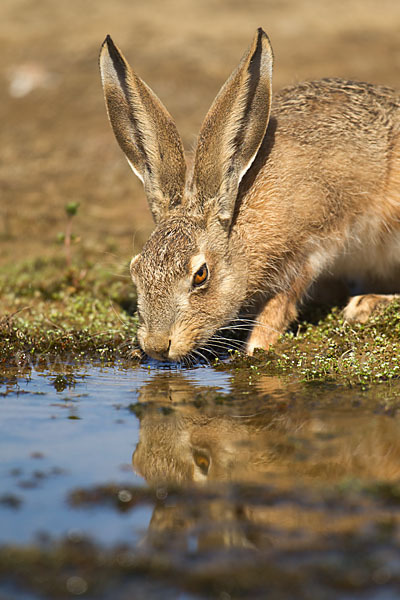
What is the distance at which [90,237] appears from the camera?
10180 millimetres

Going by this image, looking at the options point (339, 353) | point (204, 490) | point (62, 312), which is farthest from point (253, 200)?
point (204, 490)

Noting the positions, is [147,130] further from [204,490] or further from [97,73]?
[97,73]

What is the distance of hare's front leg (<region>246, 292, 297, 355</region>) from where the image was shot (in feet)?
20.4

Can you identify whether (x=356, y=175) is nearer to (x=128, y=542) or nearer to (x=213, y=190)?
(x=213, y=190)

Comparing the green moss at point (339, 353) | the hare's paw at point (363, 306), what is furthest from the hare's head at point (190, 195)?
the hare's paw at point (363, 306)

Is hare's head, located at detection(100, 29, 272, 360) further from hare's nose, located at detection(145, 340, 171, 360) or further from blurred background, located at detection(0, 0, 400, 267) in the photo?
blurred background, located at detection(0, 0, 400, 267)

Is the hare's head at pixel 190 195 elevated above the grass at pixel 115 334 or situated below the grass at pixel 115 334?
above

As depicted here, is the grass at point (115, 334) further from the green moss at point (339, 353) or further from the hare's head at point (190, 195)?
the hare's head at point (190, 195)

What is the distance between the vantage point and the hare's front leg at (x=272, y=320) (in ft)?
20.4

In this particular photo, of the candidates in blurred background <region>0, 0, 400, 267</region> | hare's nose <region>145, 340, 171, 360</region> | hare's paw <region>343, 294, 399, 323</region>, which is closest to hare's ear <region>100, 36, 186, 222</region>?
hare's nose <region>145, 340, 171, 360</region>

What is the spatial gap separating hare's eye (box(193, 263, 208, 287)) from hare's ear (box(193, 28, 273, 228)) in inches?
19.6

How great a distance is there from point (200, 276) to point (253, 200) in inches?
36.8

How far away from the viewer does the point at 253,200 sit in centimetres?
617

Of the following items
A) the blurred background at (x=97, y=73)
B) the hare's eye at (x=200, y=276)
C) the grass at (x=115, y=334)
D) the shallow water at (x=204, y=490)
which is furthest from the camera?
the blurred background at (x=97, y=73)
